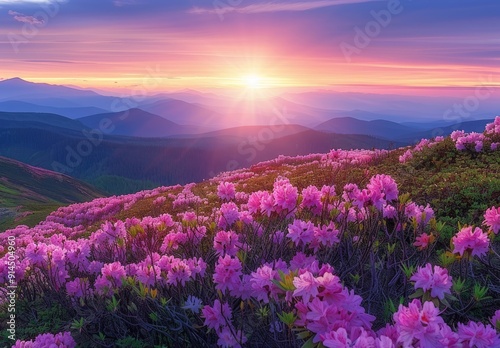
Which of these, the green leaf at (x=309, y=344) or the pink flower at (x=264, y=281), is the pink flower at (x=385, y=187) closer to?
the pink flower at (x=264, y=281)

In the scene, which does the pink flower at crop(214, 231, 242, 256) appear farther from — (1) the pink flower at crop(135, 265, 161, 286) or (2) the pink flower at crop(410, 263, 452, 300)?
(2) the pink flower at crop(410, 263, 452, 300)

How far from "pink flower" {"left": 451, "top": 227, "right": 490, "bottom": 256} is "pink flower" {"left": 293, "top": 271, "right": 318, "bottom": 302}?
203 centimetres

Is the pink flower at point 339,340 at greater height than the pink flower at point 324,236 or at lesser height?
greater

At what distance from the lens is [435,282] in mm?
3271

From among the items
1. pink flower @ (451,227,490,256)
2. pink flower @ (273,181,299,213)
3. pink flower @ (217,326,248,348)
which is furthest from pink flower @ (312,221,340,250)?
pink flower @ (217,326,248,348)

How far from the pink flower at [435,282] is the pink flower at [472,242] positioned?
3.66 feet

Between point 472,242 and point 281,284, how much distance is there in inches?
83.9

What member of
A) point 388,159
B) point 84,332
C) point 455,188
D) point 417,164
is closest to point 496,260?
point 455,188

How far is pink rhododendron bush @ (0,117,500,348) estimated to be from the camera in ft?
9.83

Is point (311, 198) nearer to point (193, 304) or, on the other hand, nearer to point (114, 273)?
point (193, 304)

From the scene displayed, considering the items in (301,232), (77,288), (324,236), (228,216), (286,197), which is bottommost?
(77,288)

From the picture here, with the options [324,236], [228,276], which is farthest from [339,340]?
[324,236]

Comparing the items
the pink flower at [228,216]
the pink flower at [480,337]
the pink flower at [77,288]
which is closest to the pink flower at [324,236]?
the pink flower at [228,216]

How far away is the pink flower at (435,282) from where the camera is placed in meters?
3.24
